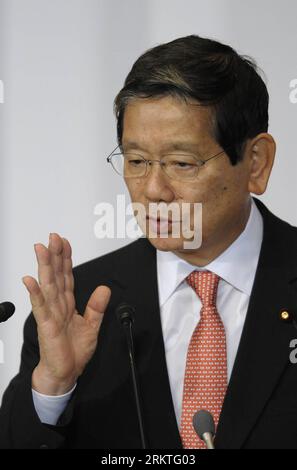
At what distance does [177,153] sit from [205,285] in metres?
0.37

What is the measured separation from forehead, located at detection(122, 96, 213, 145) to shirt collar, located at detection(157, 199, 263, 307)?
13.1 inches

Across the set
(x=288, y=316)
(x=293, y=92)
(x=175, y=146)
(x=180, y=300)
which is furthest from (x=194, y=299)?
(x=293, y=92)

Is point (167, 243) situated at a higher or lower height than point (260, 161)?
lower

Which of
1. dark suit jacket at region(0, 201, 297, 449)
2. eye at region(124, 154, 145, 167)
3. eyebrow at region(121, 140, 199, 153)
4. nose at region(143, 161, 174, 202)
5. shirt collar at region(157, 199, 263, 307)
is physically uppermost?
eyebrow at region(121, 140, 199, 153)

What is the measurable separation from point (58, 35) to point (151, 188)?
1109 mm

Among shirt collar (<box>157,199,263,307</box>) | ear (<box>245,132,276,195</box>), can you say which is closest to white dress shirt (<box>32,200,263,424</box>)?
shirt collar (<box>157,199,263,307</box>)

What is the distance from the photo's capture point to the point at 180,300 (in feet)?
7.32

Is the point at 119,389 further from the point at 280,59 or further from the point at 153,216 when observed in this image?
the point at 280,59

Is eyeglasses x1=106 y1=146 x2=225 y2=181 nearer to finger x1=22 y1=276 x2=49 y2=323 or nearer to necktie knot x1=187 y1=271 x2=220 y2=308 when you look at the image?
necktie knot x1=187 y1=271 x2=220 y2=308

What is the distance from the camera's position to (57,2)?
2926 millimetres

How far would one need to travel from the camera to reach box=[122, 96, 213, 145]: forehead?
2.04 m

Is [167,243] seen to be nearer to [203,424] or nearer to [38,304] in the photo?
[38,304]

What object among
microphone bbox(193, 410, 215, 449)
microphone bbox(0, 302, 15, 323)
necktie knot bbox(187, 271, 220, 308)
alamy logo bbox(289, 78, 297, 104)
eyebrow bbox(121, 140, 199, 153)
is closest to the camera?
microphone bbox(193, 410, 215, 449)

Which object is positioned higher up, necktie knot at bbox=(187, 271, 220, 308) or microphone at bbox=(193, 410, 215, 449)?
necktie knot at bbox=(187, 271, 220, 308)
